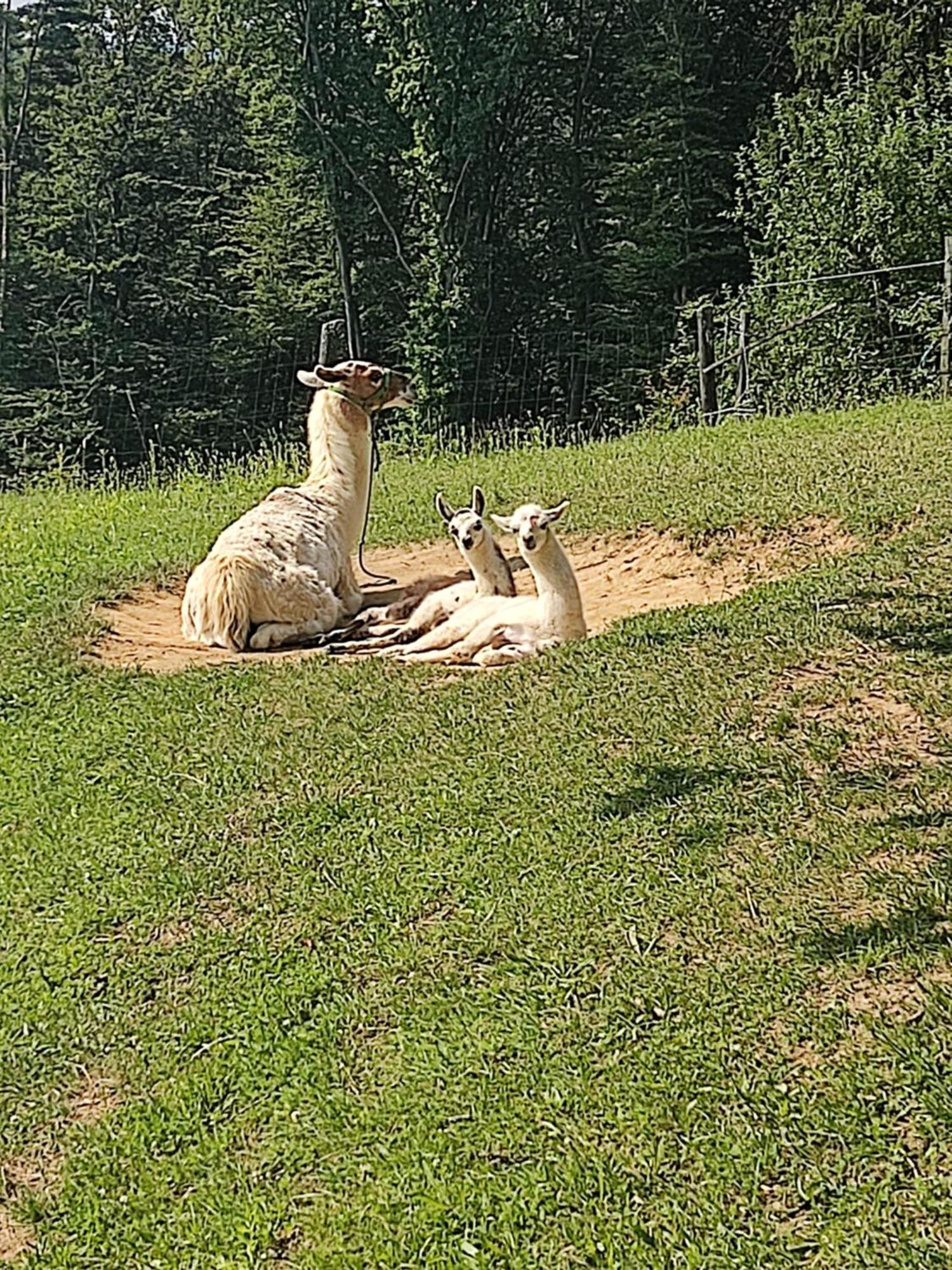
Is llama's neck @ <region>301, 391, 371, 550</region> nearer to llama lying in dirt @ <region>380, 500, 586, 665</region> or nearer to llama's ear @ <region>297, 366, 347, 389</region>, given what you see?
llama's ear @ <region>297, 366, 347, 389</region>

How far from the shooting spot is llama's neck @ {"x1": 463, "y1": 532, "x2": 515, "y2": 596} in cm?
809

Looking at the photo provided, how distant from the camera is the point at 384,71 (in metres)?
32.8

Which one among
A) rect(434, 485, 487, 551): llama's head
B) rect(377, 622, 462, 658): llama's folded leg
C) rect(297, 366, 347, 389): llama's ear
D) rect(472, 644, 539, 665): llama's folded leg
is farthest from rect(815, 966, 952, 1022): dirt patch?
rect(297, 366, 347, 389): llama's ear

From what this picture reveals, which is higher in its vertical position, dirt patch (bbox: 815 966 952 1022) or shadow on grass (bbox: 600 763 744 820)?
shadow on grass (bbox: 600 763 744 820)

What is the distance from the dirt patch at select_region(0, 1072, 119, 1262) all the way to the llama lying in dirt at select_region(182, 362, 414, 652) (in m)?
4.36

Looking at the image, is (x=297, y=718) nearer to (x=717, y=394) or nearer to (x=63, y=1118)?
(x=63, y=1118)

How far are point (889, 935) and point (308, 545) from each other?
18.4ft

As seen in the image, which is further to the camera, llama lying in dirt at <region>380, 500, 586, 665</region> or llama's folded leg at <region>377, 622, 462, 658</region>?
llama's folded leg at <region>377, 622, 462, 658</region>

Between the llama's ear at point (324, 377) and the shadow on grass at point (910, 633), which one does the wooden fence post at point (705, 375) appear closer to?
the llama's ear at point (324, 377)

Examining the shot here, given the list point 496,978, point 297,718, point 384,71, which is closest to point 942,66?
point 384,71

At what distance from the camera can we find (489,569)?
8156mm

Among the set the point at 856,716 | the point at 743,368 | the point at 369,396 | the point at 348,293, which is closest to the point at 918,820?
the point at 856,716

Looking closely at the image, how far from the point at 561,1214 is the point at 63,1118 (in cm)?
164

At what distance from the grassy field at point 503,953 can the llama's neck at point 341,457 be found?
8.32 ft
